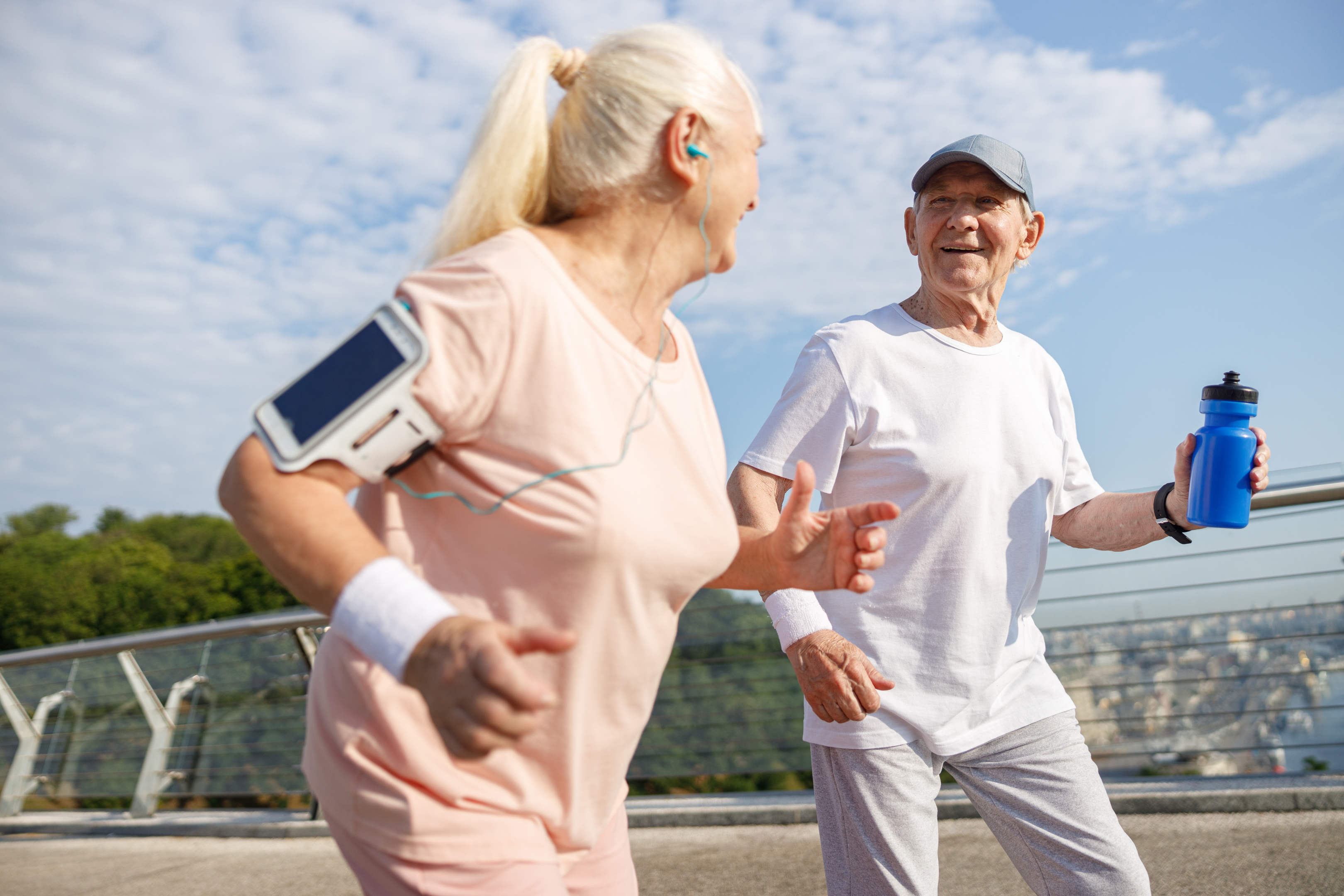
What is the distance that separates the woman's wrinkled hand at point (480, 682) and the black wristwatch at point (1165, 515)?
6.93 ft

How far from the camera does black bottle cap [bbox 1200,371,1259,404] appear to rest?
2.31 m

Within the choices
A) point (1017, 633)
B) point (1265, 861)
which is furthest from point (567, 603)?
point (1265, 861)

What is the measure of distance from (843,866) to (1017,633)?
2.29ft

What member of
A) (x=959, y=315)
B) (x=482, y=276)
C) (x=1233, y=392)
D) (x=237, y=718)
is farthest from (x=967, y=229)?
(x=237, y=718)

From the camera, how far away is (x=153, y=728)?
19.2ft

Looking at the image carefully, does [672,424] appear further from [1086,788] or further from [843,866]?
[1086,788]

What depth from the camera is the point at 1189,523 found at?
2465 mm

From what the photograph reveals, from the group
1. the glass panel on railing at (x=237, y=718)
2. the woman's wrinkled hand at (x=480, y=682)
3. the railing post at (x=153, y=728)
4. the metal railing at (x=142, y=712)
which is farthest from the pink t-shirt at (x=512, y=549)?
the railing post at (x=153, y=728)

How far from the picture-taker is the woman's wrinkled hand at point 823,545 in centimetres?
175

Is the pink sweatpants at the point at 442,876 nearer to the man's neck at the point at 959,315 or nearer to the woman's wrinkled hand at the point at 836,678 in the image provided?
the woman's wrinkled hand at the point at 836,678

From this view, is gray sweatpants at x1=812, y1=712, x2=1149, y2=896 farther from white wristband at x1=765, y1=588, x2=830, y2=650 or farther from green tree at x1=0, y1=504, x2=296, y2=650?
green tree at x1=0, y1=504, x2=296, y2=650

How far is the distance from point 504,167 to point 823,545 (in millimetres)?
870

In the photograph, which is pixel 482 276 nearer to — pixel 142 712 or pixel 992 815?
pixel 992 815

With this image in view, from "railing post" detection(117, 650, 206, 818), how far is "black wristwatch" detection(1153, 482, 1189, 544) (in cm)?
556
